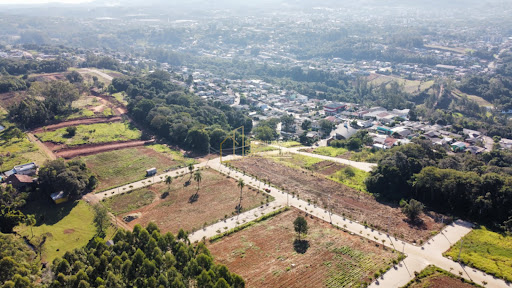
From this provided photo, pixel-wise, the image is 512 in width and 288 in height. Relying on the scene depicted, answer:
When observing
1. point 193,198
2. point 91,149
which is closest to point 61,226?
point 193,198

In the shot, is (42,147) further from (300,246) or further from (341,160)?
(341,160)

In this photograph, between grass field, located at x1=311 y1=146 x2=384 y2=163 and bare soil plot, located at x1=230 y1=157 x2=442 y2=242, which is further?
grass field, located at x1=311 y1=146 x2=384 y2=163

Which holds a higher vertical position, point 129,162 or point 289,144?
point 129,162

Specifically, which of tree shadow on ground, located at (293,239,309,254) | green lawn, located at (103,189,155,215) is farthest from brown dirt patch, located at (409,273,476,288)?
green lawn, located at (103,189,155,215)

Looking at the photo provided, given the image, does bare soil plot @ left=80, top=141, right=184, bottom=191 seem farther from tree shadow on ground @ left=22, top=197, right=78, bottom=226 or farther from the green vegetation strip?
the green vegetation strip

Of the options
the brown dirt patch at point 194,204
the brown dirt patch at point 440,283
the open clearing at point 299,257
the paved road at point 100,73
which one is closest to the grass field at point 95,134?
the brown dirt patch at point 194,204

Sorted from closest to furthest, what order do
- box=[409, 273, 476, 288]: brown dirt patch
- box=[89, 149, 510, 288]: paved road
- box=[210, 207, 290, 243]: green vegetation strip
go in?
box=[409, 273, 476, 288]: brown dirt patch, box=[89, 149, 510, 288]: paved road, box=[210, 207, 290, 243]: green vegetation strip

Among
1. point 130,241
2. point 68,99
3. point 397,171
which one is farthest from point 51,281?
point 68,99
